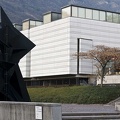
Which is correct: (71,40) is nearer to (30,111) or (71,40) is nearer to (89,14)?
(89,14)

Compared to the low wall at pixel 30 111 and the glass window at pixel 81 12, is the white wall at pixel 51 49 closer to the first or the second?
the glass window at pixel 81 12

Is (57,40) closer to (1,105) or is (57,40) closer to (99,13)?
(99,13)

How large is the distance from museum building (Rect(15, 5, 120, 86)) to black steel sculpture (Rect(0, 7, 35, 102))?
4544cm

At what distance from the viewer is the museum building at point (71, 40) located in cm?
6925

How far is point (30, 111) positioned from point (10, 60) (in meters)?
7.60

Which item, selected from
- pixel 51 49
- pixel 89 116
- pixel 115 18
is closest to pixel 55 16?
pixel 51 49

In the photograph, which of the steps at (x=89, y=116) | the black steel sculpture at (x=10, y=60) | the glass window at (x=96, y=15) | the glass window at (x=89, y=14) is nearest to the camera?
the steps at (x=89, y=116)

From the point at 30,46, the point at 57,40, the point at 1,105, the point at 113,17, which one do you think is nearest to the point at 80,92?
the point at 30,46

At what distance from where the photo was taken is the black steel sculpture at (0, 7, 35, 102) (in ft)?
64.3

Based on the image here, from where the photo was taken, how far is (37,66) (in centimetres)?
7919

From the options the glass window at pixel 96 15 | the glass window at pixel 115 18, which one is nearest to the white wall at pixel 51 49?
the glass window at pixel 96 15

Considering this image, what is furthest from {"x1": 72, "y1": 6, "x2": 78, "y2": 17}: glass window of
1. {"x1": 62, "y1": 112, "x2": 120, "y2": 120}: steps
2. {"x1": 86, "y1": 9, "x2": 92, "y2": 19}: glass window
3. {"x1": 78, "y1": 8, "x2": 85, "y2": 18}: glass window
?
{"x1": 62, "y1": 112, "x2": 120, "y2": 120}: steps

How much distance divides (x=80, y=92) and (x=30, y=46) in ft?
69.7

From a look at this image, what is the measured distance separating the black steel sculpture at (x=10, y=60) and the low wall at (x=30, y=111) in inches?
185
